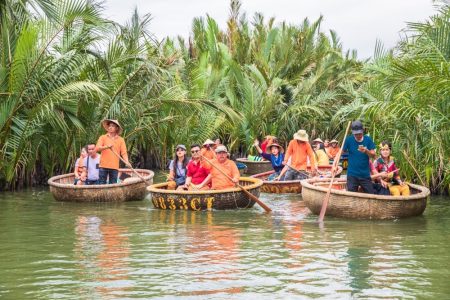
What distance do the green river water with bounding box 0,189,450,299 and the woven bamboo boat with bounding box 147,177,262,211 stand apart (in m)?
0.22

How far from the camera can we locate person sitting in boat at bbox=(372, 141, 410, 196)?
1462 centimetres

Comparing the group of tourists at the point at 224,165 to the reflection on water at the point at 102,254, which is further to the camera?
the group of tourists at the point at 224,165

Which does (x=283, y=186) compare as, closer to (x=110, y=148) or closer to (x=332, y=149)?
(x=110, y=148)

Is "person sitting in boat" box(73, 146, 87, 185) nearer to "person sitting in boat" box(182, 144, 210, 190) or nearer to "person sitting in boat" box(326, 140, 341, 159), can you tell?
"person sitting in boat" box(182, 144, 210, 190)

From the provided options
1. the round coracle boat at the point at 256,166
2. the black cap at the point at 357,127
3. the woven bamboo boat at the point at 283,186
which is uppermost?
the black cap at the point at 357,127

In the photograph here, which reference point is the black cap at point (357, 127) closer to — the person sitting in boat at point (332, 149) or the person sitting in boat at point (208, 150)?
the person sitting in boat at point (208, 150)

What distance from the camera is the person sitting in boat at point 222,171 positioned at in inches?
615

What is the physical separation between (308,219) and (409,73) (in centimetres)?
293

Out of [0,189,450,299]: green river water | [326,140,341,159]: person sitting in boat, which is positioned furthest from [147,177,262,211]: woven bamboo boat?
[326,140,341,159]: person sitting in boat

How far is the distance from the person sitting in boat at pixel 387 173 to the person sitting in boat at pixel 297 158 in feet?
13.7

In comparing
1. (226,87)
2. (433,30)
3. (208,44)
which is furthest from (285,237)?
(208,44)

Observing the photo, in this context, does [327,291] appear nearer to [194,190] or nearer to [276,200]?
[194,190]

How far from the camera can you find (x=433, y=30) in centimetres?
1470

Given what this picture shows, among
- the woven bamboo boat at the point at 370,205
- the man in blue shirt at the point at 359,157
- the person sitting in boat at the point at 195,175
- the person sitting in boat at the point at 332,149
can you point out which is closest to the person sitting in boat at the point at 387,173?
the man in blue shirt at the point at 359,157
